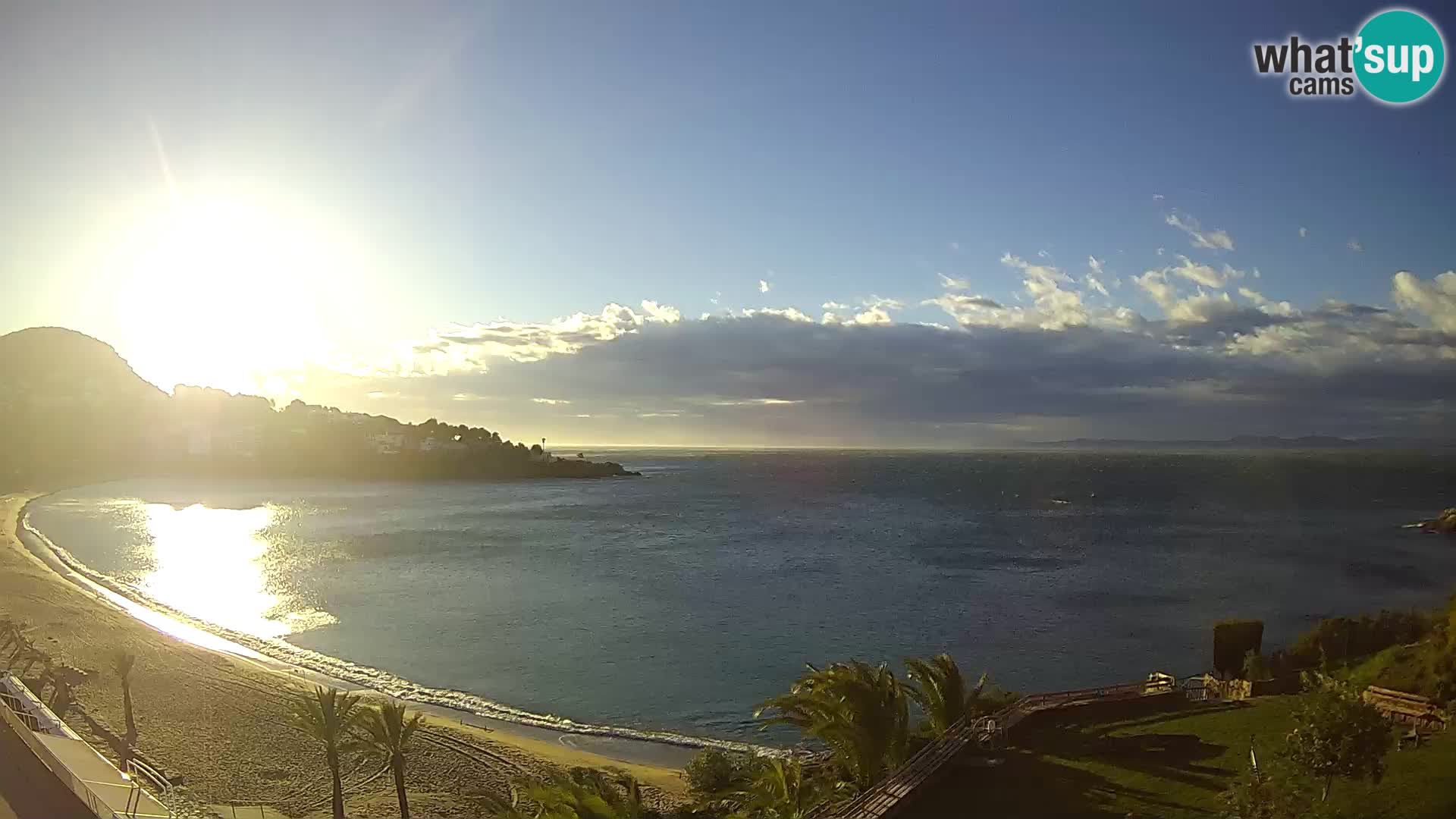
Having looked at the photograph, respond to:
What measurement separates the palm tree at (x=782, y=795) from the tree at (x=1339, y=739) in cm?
762

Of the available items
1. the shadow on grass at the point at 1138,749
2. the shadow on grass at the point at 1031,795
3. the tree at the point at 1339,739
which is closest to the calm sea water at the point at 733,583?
the shadow on grass at the point at 1138,749

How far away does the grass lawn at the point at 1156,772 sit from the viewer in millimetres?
12828

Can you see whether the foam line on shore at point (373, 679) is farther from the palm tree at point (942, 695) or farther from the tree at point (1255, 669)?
the tree at point (1255, 669)

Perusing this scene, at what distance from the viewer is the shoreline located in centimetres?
2992

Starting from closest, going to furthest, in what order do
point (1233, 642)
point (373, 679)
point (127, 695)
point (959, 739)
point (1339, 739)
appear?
point (1339, 739) < point (959, 739) < point (1233, 642) < point (127, 695) < point (373, 679)

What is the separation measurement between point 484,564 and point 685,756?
5005cm

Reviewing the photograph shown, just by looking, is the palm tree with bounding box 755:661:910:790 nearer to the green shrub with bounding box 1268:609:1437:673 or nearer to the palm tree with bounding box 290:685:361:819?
the palm tree with bounding box 290:685:361:819

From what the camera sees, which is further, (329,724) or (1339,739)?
(329,724)

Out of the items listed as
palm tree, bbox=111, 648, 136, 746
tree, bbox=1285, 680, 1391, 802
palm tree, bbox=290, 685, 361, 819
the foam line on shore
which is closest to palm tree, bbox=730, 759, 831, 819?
tree, bbox=1285, 680, 1391, 802

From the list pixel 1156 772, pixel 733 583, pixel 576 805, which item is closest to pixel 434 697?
pixel 576 805

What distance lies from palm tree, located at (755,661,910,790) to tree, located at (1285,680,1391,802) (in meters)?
7.88

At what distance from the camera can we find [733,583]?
63375 mm

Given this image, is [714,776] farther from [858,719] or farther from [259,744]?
[259,744]

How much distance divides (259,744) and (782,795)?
869 inches
